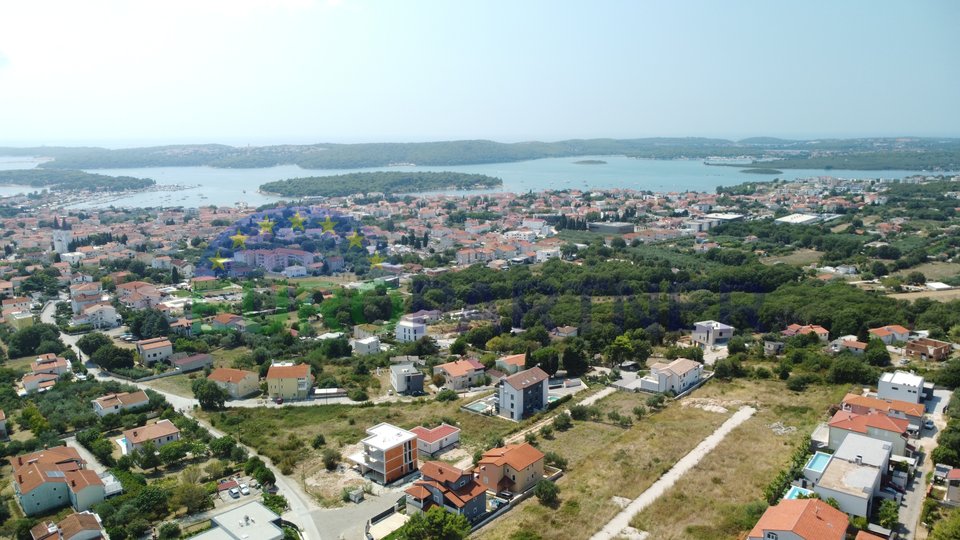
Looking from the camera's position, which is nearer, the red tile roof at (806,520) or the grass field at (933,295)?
the red tile roof at (806,520)

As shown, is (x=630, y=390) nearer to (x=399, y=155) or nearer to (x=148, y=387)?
(x=148, y=387)

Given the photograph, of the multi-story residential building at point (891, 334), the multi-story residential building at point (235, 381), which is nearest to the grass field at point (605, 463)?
the multi-story residential building at point (891, 334)

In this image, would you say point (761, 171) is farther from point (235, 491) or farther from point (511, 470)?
point (235, 491)

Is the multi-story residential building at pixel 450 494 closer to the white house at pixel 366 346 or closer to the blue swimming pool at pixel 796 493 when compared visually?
the blue swimming pool at pixel 796 493

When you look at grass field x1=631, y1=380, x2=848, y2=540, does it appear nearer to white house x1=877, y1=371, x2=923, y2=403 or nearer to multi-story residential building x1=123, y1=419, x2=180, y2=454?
white house x1=877, y1=371, x2=923, y2=403

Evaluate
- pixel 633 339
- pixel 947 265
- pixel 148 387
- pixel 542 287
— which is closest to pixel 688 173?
pixel 947 265

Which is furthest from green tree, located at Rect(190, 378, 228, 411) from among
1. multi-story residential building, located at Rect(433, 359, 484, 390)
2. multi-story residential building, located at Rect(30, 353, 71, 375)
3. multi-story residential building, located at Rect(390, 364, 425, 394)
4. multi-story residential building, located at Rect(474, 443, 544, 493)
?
multi-story residential building, located at Rect(474, 443, 544, 493)
